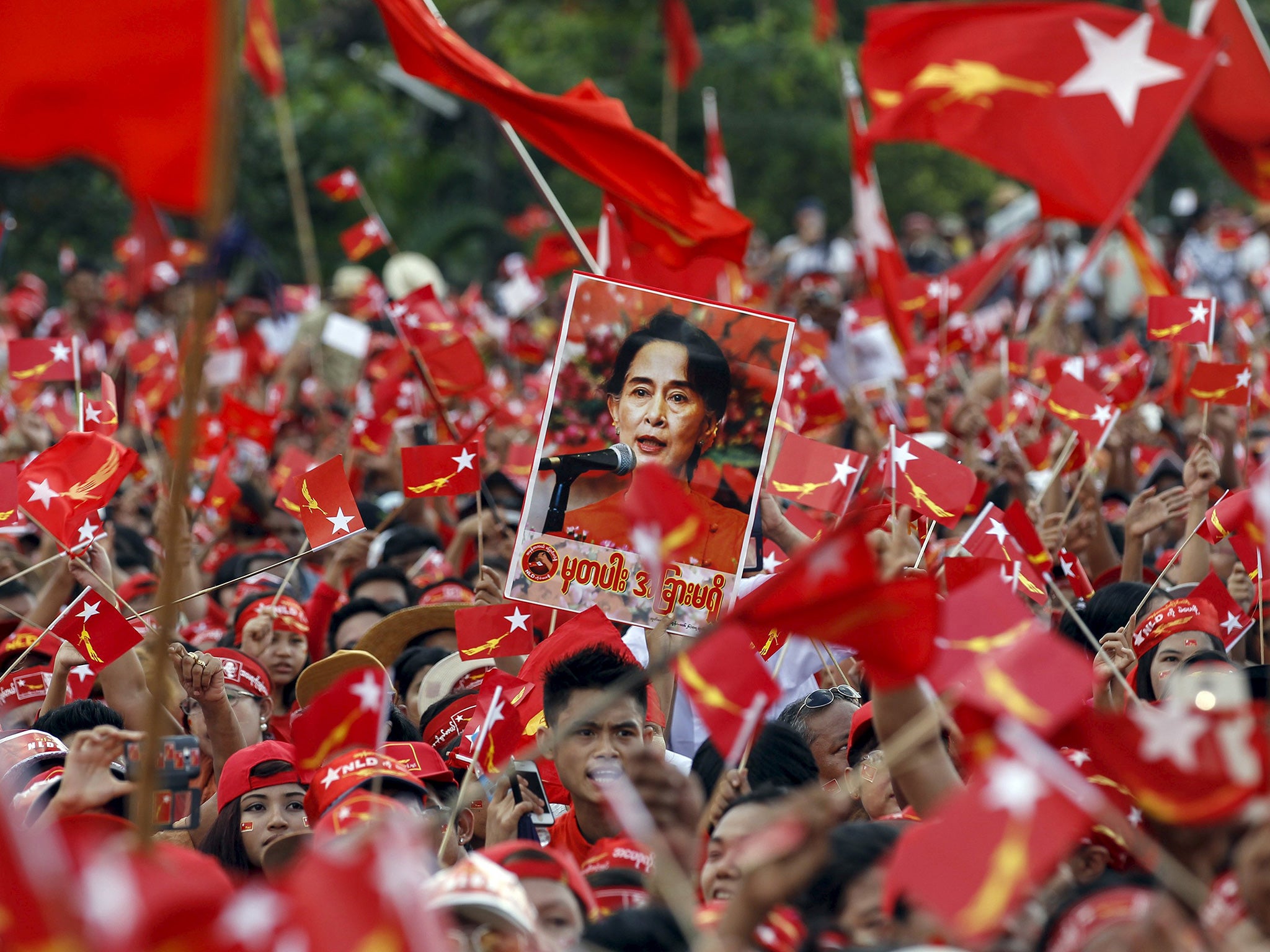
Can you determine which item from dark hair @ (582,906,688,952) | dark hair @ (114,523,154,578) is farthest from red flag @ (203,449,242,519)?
dark hair @ (582,906,688,952)

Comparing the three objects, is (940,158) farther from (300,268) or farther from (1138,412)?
(1138,412)

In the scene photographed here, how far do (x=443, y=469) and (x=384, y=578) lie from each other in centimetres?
98

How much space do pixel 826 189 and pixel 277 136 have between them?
323 inches

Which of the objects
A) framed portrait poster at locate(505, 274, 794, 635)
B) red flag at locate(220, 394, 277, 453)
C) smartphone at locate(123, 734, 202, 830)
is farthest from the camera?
red flag at locate(220, 394, 277, 453)

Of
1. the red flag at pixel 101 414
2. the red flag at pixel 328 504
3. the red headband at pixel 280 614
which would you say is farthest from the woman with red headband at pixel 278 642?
the red flag at pixel 101 414

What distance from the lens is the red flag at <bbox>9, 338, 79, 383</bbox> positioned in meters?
8.01

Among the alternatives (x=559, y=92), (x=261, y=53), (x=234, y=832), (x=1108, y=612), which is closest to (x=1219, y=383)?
(x=1108, y=612)

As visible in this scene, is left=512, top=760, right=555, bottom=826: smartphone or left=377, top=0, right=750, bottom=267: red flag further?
left=377, top=0, right=750, bottom=267: red flag

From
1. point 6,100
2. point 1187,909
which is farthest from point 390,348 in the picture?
point 1187,909

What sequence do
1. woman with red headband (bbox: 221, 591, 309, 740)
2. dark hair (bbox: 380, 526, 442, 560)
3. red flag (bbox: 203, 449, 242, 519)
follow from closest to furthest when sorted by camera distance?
woman with red headband (bbox: 221, 591, 309, 740)
red flag (bbox: 203, 449, 242, 519)
dark hair (bbox: 380, 526, 442, 560)

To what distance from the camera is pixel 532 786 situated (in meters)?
4.72

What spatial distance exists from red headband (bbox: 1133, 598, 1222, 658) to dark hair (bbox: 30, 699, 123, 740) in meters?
3.27

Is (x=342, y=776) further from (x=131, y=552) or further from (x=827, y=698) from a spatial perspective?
(x=131, y=552)

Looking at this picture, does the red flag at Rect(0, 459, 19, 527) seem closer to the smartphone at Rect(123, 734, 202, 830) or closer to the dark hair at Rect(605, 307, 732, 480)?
the smartphone at Rect(123, 734, 202, 830)
